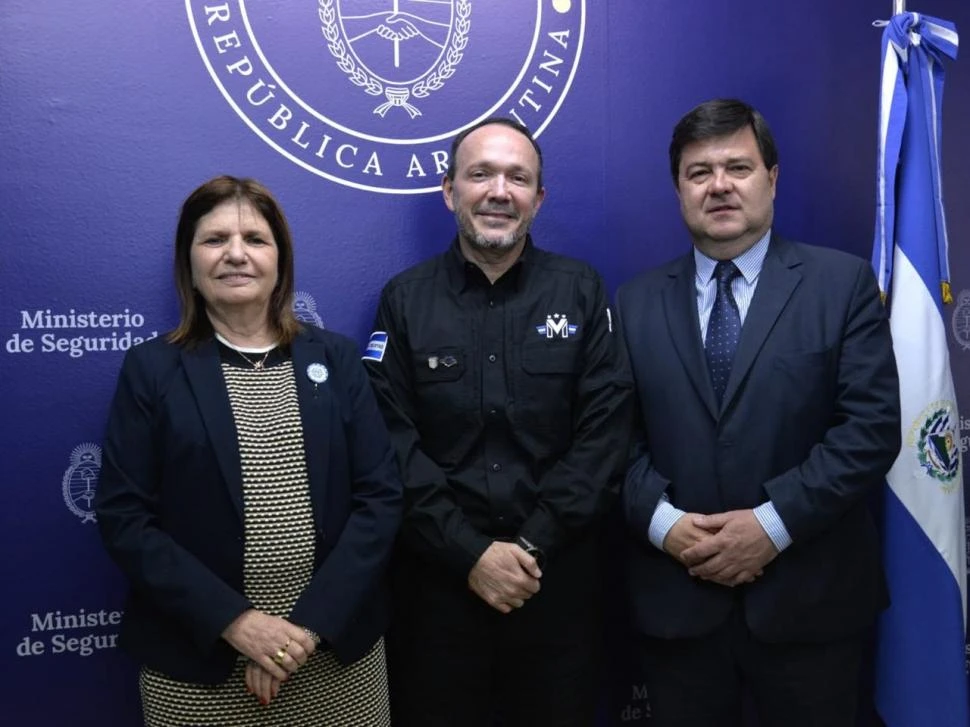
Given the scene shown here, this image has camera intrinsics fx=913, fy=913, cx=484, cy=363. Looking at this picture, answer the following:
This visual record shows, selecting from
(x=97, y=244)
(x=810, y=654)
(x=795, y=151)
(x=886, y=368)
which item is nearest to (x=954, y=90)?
(x=795, y=151)

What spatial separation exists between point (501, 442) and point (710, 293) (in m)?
→ 0.62

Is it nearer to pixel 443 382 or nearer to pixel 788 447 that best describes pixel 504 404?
pixel 443 382

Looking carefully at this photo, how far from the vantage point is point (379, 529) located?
1906mm

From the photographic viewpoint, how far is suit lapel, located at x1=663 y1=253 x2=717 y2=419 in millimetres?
2088

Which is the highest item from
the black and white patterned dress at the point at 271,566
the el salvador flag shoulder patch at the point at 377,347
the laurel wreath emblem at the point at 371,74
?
the laurel wreath emblem at the point at 371,74

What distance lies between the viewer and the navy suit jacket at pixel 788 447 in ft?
6.56

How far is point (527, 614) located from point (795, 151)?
1674mm

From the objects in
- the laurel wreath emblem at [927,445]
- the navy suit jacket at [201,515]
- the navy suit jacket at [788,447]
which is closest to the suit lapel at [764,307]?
the navy suit jacket at [788,447]

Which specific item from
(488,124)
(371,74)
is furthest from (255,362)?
(371,74)

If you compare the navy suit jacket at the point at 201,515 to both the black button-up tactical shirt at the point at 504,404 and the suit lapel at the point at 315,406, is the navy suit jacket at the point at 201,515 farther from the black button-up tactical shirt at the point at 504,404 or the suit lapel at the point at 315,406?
the black button-up tactical shirt at the point at 504,404

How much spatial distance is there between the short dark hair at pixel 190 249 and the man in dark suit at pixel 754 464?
844mm

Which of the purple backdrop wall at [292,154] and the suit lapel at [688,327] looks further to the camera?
the purple backdrop wall at [292,154]

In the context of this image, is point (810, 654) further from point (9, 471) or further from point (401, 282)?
point (9, 471)

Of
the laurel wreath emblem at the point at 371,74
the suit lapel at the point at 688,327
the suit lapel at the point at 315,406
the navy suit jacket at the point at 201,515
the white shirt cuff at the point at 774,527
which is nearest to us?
the navy suit jacket at the point at 201,515
